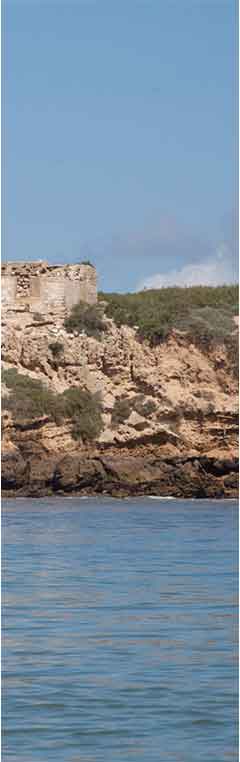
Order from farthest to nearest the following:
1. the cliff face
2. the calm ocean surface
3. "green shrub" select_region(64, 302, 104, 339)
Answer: "green shrub" select_region(64, 302, 104, 339) < the cliff face < the calm ocean surface

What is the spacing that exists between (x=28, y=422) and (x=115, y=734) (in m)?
25.4

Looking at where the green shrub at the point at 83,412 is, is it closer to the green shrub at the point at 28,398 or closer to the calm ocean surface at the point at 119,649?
the green shrub at the point at 28,398

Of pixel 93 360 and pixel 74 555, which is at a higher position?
pixel 93 360

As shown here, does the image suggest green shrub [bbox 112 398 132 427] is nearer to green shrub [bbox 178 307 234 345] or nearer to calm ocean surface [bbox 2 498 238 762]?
green shrub [bbox 178 307 234 345]

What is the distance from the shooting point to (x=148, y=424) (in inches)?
1359

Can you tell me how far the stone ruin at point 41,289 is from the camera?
3822 centimetres

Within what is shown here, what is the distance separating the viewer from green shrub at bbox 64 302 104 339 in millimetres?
37469

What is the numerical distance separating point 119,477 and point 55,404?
3375mm

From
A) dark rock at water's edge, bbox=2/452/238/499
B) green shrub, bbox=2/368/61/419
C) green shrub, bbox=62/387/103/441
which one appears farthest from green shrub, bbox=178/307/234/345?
dark rock at water's edge, bbox=2/452/238/499

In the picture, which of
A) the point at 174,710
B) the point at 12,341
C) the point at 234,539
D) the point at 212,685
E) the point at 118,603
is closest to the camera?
the point at 174,710

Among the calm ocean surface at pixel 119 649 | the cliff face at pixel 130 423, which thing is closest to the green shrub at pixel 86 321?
the cliff face at pixel 130 423

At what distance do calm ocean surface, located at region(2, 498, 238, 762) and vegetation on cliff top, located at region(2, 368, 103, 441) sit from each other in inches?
491

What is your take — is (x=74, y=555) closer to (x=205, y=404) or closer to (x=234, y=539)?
(x=234, y=539)

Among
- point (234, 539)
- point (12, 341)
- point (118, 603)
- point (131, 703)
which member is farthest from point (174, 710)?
point (12, 341)
